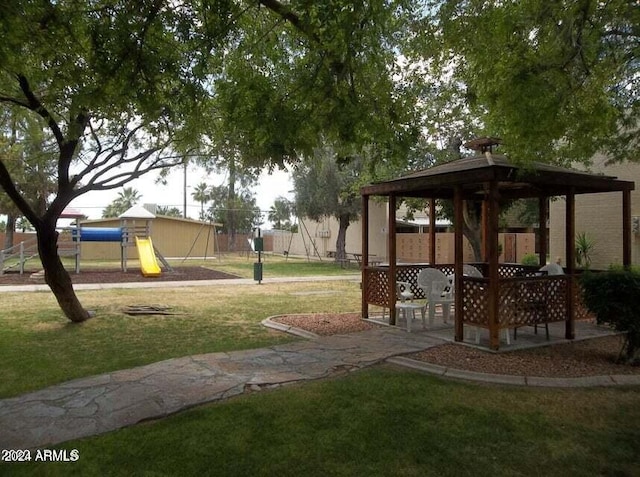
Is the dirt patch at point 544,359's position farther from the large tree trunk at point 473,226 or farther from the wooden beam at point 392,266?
the large tree trunk at point 473,226

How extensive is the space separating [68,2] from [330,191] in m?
18.1

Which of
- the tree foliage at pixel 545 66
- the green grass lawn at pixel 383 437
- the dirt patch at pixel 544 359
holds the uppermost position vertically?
the tree foliage at pixel 545 66

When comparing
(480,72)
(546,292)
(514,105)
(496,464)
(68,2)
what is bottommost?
(496,464)

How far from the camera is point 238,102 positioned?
230 inches

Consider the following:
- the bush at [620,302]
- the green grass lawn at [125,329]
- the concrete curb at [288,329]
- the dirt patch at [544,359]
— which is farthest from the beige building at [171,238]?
the bush at [620,302]

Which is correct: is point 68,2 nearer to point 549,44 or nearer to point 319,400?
point 319,400

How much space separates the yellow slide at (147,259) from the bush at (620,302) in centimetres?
1469

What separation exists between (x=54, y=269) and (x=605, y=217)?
15.5 meters

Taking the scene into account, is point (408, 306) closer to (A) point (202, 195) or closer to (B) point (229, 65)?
(B) point (229, 65)

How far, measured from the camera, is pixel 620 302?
18.3 ft

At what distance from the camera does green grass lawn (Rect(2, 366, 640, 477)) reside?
322 cm

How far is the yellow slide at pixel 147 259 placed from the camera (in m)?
17.4

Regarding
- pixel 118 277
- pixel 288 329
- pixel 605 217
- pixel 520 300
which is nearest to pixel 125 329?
pixel 288 329

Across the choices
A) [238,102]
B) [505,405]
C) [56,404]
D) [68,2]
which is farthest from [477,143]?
[56,404]
